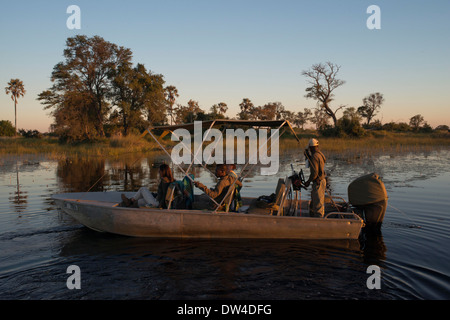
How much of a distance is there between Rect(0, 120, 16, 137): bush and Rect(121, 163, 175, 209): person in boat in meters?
67.1

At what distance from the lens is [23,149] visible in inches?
1248

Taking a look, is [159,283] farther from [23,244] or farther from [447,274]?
[447,274]

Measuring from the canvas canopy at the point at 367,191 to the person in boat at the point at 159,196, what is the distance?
3985mm

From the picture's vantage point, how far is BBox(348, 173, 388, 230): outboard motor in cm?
705

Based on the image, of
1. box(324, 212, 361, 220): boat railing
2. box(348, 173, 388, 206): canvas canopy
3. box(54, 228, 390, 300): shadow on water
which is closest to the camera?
box(54, 228, 390, 300): shadow on water

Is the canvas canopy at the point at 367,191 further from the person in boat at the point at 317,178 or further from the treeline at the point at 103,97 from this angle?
the treeline at the point at 103,97

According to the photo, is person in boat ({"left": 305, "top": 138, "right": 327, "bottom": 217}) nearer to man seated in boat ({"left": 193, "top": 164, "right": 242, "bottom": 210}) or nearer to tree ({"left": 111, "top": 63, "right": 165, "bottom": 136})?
Result: man seated in boat ({"left": 193, "top": 164, "right": 242, "bottom": 210})

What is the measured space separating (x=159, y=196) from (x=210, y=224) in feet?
4.86

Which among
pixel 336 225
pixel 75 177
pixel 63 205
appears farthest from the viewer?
pixel 75 177

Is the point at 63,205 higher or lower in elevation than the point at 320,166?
lower

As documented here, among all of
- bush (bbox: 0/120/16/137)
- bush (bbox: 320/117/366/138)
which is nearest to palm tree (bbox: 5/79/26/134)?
bush (bbox: 0/120/16/137)

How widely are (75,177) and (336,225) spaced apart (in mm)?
14400
